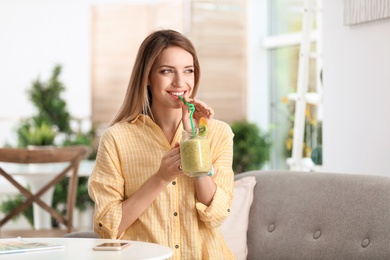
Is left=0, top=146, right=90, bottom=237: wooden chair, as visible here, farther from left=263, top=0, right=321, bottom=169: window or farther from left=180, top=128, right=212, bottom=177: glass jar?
left=263, top=0, right=321, bottom=169: window

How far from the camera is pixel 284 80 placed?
6543 millimetres

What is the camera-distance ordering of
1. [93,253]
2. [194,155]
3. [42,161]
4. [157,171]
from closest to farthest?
[93,253], [194,155], [157,171], [42,161]

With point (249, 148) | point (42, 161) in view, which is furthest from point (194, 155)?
point (249, 148)

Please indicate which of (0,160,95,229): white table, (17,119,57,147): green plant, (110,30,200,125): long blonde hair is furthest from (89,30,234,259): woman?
(17,119,57,147): green plant

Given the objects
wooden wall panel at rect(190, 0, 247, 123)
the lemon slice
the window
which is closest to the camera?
the lemon slice

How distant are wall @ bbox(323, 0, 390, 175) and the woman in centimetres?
101

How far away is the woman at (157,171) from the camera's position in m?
2.28

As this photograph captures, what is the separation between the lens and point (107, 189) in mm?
2301

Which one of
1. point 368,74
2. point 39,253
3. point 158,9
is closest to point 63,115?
point 158,9

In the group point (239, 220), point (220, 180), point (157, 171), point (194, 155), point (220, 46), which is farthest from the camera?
point (220, 46)

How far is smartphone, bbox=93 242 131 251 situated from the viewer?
195 centimetres

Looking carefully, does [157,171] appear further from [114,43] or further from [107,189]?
[114,43]

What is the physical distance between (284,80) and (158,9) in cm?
125

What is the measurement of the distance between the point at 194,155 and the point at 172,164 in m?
0.12
